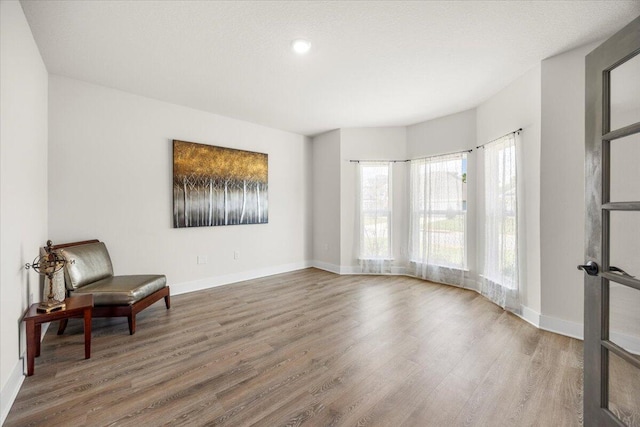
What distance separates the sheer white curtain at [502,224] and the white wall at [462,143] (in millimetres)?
376

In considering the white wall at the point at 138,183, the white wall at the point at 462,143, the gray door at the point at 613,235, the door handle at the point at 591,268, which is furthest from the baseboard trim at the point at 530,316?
the white wall at the point at 138,183

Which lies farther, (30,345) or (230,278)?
(230,278)

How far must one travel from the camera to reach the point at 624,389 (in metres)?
1.27

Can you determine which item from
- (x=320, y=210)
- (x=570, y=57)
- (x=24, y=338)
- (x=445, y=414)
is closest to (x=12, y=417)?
(x=24, y=338)

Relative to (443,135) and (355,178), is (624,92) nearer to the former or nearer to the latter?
(443,135)

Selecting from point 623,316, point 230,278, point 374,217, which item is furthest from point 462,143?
point 230,278

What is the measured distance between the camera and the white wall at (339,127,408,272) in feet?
15.8

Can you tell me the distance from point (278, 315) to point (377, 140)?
3.45m

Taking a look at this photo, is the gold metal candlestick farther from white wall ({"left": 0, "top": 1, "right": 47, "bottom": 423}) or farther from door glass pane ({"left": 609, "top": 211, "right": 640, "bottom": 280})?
door glass pane ({"left": 609, "top": 211, "right": 640, "bottom": 280})

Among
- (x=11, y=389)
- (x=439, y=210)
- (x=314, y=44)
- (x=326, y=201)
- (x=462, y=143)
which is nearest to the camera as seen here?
(x=11, y=389)

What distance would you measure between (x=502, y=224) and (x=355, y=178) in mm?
2414

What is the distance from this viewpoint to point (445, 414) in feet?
5.18

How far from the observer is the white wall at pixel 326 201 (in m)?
5.03

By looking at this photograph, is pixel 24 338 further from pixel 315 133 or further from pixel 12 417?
pixel 315 133
